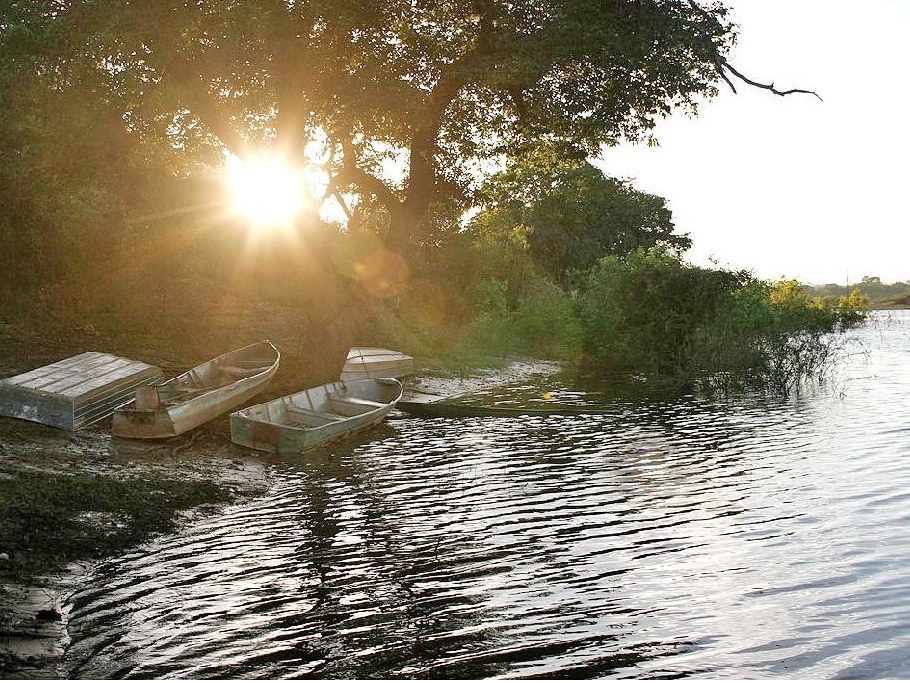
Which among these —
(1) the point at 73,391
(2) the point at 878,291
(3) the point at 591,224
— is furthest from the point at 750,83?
(2) the point at 878,291

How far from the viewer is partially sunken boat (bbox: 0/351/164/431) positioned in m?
18.4

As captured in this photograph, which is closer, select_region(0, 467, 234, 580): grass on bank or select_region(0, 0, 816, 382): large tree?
select_region(0, 467, 234, 580): grass on bank

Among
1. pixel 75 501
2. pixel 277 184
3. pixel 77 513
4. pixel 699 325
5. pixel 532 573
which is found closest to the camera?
pixel 532 573

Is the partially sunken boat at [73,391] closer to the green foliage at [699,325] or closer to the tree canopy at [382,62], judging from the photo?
the tree canopy at [382,62]

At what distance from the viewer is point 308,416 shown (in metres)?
21.3

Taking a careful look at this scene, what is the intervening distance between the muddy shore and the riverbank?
0.02 metres

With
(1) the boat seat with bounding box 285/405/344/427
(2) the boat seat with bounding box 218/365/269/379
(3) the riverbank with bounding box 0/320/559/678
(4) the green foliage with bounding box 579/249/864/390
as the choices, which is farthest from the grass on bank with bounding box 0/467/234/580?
(4) the green foliage with bounding box 579/249/864/390

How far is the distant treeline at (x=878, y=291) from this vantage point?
12706 centimetres

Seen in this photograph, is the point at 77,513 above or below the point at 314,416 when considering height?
below

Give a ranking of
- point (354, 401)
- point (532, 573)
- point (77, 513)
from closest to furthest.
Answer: point (532, 573) → point (77, 513) → point (354, 401)

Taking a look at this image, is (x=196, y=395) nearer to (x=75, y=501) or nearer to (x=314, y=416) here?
(x=314, y=416)

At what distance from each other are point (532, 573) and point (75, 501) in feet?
23.5

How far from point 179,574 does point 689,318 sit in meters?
29.0

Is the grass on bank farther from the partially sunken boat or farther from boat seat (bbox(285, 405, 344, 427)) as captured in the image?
boat seat (bbox(285, 405, 344, 427))
